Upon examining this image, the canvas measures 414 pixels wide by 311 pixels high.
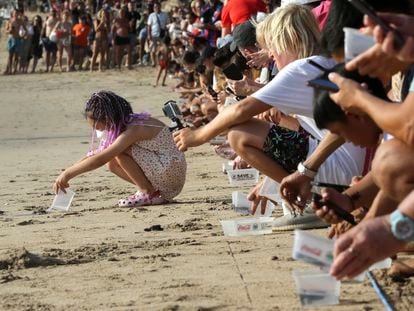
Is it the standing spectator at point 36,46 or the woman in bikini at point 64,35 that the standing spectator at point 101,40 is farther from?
the standing spectator at point 36,46

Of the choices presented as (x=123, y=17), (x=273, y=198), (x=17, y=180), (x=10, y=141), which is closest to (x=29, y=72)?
(x=123, y=17)

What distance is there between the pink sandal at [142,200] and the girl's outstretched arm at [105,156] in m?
0.34

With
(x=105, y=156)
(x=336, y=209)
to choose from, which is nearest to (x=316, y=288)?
(x=336, y=209)

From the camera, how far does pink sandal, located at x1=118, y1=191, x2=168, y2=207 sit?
7920mm

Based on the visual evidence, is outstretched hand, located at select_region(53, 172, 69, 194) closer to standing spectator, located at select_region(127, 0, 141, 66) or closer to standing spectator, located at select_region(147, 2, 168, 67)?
standing spectator, located at select_region(147, 2, 168, 67)

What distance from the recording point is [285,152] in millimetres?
5922

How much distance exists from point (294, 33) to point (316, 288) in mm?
2410

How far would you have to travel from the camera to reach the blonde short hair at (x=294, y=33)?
6.14 metres

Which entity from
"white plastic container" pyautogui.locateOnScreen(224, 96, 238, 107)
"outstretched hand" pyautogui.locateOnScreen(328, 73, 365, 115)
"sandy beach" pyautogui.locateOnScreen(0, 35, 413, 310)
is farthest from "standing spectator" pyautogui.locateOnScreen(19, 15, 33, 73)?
"outstretched hand" pyautogui.locateOnScreen(328, 73, 365, 115)

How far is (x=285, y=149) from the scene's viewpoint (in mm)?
5914

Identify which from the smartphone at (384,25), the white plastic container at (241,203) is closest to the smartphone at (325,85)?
the smartphone at (384,25)

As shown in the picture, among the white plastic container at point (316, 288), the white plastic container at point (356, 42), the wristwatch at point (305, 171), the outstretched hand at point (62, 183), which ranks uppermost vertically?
the white plastic container at point (356, 42)

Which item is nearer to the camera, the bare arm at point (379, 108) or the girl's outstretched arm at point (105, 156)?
the bare arm at point (379, 108)

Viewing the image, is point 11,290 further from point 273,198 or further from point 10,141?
point 10,141
